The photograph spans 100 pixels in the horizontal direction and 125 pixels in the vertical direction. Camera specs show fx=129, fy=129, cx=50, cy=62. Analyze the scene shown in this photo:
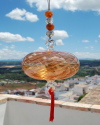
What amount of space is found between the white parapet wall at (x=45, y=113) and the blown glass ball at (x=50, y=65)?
925 millimetres

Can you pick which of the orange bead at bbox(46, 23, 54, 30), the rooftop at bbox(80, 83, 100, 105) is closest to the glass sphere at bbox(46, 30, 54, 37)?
the orange bead at bbox(46, 23, 54, 30)

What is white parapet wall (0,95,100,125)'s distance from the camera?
1364 mm

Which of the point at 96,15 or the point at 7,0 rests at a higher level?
the point at 96,15

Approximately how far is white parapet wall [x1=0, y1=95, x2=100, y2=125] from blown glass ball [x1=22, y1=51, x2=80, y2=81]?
93cm

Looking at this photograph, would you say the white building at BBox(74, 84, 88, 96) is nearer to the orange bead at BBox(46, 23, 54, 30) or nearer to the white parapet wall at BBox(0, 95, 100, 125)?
the white parapet wall at BBox(0, 95, 100, 125)

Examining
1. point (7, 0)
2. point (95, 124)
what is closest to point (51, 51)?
point (95, 124)

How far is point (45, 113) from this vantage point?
5.17 feet

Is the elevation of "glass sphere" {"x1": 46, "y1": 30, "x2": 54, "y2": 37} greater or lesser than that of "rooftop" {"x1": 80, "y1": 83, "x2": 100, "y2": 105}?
greater

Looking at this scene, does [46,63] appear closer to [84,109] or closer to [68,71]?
[68,71]

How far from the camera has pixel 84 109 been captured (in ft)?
4.49

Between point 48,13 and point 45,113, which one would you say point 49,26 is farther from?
point 45,113

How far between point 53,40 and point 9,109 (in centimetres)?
152

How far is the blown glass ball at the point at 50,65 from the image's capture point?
0.55m

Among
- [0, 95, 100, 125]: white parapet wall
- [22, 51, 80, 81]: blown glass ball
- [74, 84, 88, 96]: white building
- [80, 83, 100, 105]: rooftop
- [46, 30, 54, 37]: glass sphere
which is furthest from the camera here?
[74, 84, 88, 96]: white building
